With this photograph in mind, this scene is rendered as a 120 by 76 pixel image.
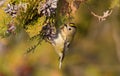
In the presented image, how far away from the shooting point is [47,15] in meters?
0.56

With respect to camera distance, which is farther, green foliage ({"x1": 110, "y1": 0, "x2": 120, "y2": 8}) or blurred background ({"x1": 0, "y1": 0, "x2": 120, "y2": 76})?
blurred background ({"x1": 0, "y1": 0, "x2": 120, "y2": 76})

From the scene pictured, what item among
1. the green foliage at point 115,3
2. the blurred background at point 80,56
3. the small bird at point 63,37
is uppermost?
the green foliage at point 115,3

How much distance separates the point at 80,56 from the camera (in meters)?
0.85

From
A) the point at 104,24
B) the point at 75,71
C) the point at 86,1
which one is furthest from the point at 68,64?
the point at 86,1

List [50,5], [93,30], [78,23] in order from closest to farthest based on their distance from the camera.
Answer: [50,5]
[78,23]
[93,30]

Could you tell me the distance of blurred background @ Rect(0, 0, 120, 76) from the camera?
0.77 metres

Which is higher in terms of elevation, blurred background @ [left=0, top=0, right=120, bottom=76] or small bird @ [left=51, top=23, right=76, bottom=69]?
small bird @ [left=51, top=23, right=76, bottom=69]

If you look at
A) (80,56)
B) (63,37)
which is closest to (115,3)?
(63,37)

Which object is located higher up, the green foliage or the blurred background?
the green foliage

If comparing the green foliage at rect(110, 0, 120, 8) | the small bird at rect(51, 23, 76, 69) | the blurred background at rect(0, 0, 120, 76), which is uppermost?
the green foliage at rect(110, 0, 120, 8)

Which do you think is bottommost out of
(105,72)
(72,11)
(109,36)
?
(105,72)

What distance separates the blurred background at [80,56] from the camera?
77cm

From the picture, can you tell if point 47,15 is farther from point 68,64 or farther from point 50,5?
point 68,64

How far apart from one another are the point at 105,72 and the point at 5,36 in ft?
1.19
